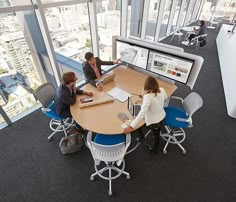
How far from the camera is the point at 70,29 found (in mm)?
3186

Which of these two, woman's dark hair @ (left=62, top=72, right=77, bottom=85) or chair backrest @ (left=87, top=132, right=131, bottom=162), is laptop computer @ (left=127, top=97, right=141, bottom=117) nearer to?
chair backrest @ (left=87, top=132, right=131, bottom=162)

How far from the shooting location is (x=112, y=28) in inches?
159

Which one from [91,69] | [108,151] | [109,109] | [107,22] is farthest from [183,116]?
[107,22]

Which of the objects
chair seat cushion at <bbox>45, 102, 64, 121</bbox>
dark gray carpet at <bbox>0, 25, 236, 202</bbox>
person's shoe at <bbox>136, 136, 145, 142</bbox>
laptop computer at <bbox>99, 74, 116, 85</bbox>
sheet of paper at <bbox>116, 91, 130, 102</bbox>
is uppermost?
laptop computer at <bbox>99, 74, 116, 85</bbox>

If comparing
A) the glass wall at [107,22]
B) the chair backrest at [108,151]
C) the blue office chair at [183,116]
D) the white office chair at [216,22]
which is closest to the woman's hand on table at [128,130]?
the chair backrest at [108,151]

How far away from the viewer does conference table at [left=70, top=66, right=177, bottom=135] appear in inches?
68.3

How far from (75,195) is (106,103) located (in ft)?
4.17

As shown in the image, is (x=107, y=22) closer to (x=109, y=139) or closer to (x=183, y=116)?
(x=183, y=116)

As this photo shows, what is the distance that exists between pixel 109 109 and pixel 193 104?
3.78 feet

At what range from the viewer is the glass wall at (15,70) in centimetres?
234

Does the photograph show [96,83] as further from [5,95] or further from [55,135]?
[5,95]

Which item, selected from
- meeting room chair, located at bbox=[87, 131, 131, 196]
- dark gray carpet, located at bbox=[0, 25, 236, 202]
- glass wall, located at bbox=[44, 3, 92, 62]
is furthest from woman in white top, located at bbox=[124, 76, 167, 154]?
glass wall, located at bbox=[44, 3, 92, 62]

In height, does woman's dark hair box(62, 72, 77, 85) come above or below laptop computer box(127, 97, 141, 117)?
above

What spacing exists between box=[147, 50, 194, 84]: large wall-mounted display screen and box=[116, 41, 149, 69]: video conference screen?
112 millimetres
